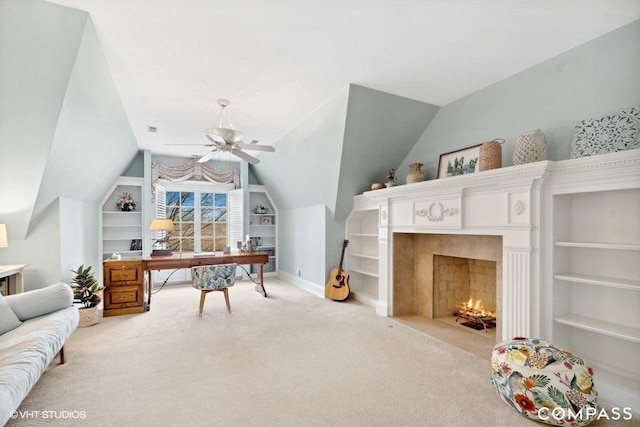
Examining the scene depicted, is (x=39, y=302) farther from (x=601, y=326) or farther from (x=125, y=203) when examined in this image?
(x=601, y=326)

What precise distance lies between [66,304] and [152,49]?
2445mm

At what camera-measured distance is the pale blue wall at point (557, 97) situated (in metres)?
2.33

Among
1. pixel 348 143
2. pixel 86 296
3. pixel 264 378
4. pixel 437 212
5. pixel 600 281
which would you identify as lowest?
pixel 264 378

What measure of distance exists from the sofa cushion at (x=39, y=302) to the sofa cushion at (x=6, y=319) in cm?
Result: 8

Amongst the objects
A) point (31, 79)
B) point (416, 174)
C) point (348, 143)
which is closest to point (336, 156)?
point (348, 143)

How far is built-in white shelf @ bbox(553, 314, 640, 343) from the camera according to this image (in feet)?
6.92

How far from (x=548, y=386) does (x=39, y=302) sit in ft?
13.1

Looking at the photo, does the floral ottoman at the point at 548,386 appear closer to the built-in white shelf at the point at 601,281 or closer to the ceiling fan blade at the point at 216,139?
the built-in white shelf at the point at 601,281

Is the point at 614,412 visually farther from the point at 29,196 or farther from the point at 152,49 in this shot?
the point at 29,196

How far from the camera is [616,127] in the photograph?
2.26 metres

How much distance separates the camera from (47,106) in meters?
2.59

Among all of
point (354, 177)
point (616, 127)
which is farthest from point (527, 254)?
point (354, 177)

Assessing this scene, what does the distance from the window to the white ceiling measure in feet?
9.93

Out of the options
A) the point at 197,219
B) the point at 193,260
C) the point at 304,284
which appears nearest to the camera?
the point at 193,260
